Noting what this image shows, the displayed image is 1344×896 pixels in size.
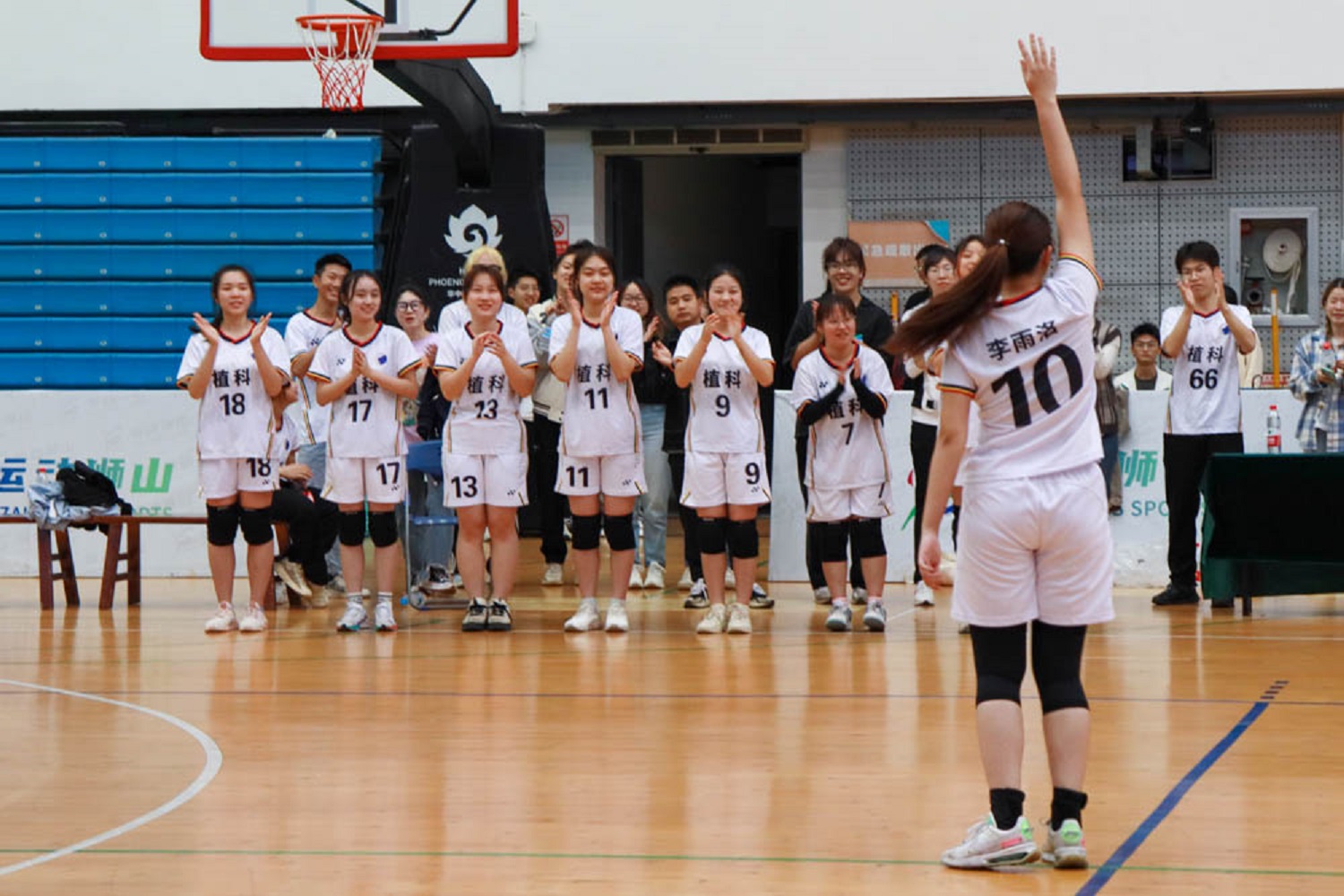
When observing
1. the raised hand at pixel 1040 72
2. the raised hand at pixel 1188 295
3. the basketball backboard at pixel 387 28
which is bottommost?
the raised hand at pixel 1188 295

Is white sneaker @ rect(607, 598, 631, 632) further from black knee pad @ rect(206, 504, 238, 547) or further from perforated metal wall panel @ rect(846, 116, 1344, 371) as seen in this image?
perforated metal wall panel @ rect(846, 116, 1344, 371)

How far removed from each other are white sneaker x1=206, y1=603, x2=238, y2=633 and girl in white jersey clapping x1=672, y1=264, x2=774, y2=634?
2.45m

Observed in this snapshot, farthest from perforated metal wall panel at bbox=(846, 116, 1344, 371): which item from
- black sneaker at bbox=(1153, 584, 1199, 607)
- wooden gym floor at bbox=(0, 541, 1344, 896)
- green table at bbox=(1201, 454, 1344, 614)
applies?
wooden gym floor at bbox=(0, 541, 1344, 896)

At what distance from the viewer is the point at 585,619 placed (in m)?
9.41

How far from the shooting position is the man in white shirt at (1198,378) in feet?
32.8

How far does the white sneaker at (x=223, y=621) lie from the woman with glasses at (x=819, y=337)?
307cm

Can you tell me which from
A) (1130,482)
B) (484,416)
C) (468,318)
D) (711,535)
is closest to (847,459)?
(711,535)

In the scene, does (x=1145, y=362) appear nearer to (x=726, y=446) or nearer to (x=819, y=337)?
(x=819, y=337)

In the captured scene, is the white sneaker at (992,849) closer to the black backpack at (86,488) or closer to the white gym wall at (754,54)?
the black backpack at (86,488)

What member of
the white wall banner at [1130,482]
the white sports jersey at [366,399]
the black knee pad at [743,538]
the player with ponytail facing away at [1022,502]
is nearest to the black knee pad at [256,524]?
the white sports jersey at [366,399]

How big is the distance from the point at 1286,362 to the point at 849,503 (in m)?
7.73

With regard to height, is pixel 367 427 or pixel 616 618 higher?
pixel 367 427

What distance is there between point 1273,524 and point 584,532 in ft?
11.8

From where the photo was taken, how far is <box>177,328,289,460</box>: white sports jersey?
946 cm
